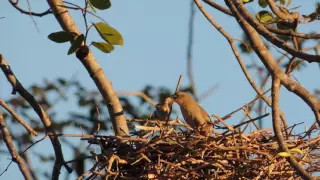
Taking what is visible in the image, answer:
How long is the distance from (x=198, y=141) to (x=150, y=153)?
289 mm

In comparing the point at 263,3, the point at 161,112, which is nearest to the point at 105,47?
the point at 161,112

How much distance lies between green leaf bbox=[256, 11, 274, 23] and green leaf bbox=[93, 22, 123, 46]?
2.71ft

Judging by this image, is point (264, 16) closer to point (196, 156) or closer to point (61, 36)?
point (196, 156)

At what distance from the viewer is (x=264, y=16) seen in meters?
3.95

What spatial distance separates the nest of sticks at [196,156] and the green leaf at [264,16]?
→ 23.5 inches

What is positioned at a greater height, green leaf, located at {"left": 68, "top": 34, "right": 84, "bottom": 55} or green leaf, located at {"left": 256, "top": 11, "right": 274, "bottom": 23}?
green leaf, located at {"left": 256, "top": 11, "right": 274, "bottom": 23}

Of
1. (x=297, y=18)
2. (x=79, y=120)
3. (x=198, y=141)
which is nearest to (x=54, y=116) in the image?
(x=79, y=120)

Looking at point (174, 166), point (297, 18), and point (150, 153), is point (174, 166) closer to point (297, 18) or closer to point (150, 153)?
point (150, 153)

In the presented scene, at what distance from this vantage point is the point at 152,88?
20.4ft

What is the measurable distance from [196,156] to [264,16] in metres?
0.87

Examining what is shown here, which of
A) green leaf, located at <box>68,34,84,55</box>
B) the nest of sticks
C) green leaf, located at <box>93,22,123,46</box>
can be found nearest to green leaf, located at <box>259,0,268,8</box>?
the nest of sticks

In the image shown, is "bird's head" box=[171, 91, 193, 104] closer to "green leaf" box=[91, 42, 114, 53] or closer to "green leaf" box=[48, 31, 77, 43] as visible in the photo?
"green leaf" box=[91, 42, 114, 53]

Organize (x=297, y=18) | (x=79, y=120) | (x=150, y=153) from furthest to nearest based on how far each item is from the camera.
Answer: (x=79, y=120), (x=150, y=153), (x=297, y=18)

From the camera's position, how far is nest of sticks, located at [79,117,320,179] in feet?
12.1
